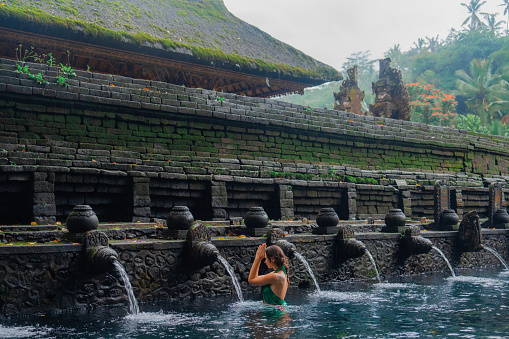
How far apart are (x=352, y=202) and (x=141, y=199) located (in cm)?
602

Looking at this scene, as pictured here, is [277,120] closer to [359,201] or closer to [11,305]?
[359,201]

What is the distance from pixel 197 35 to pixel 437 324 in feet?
41.3

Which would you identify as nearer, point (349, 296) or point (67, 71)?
point (349, 296)

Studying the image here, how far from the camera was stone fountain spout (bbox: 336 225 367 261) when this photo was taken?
1012cm

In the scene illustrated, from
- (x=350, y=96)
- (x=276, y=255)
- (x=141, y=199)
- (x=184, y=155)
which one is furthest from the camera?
(x=350, y=96)

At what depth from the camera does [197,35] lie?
55.3ft

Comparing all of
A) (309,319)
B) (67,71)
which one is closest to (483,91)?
(67,71)

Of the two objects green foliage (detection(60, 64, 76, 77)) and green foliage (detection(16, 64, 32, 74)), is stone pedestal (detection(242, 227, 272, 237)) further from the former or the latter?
green foliage (detection(16, 64, 32, 74))

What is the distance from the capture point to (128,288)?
7496mm

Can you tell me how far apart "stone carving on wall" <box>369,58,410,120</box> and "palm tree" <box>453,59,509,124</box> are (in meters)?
17.4

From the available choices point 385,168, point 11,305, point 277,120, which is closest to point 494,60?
point 385,168

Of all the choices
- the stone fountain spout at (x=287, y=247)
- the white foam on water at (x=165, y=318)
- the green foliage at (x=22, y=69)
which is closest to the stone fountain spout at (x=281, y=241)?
the stone fountain spout at (x=287, y=247)

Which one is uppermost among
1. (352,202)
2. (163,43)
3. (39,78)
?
(163,43)

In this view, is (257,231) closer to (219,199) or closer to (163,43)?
(219,199)
